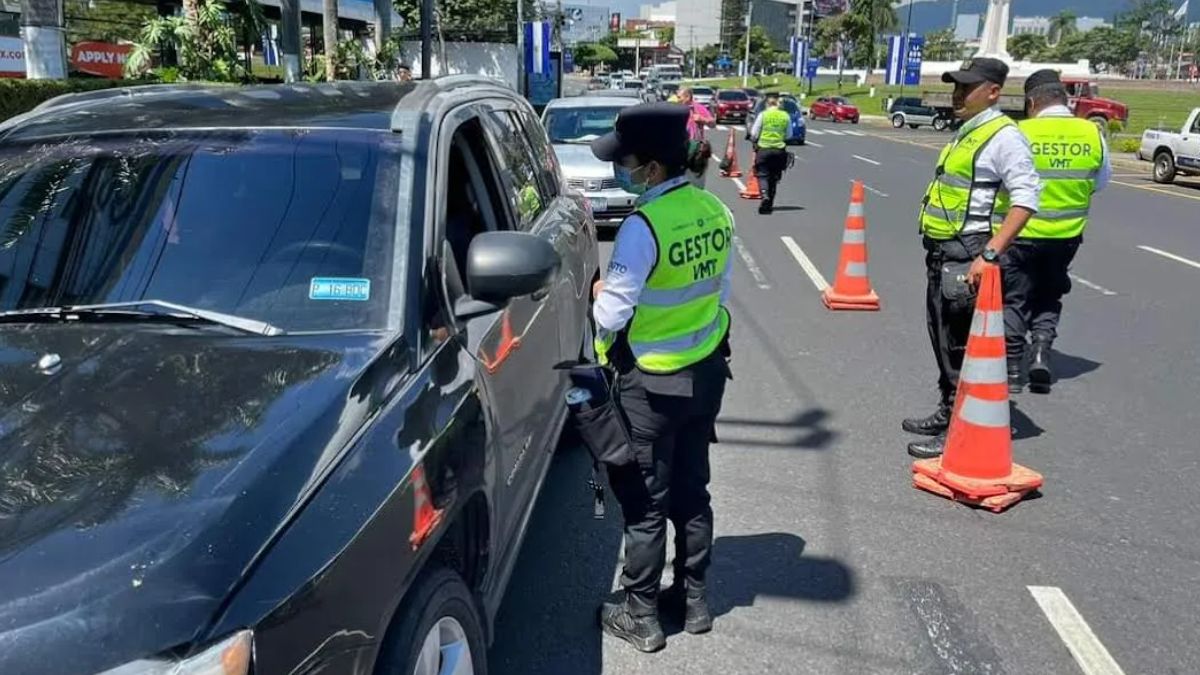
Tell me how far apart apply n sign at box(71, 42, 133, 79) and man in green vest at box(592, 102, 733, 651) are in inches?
1226

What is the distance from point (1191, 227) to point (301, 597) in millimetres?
15910

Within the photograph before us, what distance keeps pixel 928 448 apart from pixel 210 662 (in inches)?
171

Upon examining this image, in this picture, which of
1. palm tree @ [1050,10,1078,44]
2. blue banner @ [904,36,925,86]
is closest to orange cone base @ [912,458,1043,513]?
blue banner @ [904,36,925,86]

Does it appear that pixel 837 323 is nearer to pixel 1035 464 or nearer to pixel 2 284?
pixel 1035 464

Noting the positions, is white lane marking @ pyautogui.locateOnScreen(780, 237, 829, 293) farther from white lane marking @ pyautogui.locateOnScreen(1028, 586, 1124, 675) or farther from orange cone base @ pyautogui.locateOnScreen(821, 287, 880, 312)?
white lane marking @ pyautogui.locateOnScreen(1028, 586, 1124, 675)

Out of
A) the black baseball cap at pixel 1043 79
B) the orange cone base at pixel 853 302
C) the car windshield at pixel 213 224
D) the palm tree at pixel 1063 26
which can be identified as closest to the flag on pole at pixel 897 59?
the orange cone base at pixel 853 302

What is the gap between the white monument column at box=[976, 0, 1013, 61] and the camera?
128625 millimetres

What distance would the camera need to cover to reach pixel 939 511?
459 cm

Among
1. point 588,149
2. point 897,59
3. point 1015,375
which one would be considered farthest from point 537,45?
point 897,59

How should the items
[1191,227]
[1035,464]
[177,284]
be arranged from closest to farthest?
[177,284], [1035,464], [1191,227]

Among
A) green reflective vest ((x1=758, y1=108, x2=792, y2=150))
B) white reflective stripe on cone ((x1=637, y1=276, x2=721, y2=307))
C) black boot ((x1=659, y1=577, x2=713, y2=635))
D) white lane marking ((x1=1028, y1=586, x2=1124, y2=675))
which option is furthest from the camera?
green reflective vest ((x1=758, y1=108, x2=792, y2=150))

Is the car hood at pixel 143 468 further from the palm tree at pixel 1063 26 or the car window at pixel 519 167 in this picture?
the palm tree at pixel 1063 26

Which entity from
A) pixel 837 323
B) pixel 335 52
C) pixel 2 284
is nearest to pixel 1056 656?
pixel 2 284

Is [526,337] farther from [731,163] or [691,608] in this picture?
[731,163]
